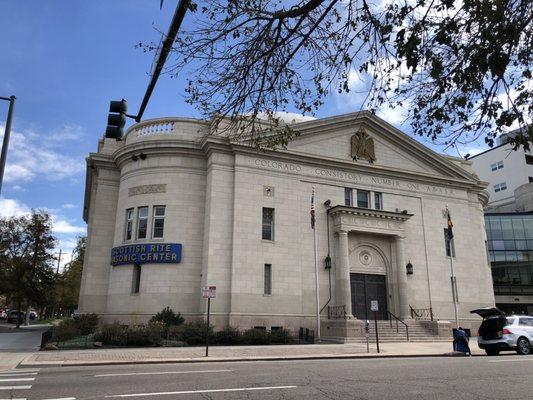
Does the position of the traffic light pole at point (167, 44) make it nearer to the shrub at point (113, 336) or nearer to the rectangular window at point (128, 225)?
the shrub at point (113, 336)

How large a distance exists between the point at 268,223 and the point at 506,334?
14.5m

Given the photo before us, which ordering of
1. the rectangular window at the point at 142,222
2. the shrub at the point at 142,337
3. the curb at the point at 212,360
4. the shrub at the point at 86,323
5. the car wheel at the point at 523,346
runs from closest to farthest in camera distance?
the curb at the point at 212,360 → the car wheel at the point at 523,346 → the shrub at the point at 142,337 → the shrub at the point at 86,323 → the rectangular window at the point at 142,222

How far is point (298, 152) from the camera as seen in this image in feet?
102

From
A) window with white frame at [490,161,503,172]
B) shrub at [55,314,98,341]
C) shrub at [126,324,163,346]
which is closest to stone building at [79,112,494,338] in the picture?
shrub at [55,314,98,341]

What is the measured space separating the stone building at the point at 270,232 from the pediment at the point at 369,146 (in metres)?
0.10

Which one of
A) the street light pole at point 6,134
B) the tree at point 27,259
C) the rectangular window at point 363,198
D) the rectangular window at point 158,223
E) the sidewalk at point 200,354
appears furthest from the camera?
the tree at point 27,259

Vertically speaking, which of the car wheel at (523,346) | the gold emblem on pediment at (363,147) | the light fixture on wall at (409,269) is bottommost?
the car wheel at (523,346)

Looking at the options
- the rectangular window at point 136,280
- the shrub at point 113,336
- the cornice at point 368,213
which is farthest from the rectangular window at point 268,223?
the shrub at point 113,336

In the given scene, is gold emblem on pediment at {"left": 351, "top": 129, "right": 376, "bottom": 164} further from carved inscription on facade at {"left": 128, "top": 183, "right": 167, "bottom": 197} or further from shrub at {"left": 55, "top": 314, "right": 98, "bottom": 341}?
shrub at {"left": 55, "top": 314, "right": 98, "bottom": 341}

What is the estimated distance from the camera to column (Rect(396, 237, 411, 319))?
3081cm

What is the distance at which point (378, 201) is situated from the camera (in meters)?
33.3

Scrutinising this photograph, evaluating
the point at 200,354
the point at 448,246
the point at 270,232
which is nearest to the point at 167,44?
the point at 200,354

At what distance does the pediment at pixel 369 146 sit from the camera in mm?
31875

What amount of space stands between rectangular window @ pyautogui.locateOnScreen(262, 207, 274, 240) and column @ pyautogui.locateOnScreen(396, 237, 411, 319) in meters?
8.89
